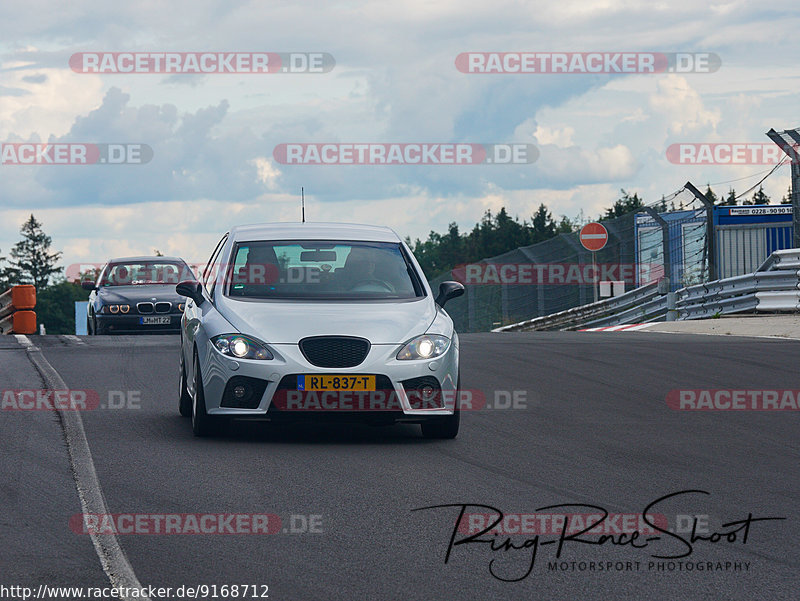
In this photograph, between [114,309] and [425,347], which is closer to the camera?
[425,347]

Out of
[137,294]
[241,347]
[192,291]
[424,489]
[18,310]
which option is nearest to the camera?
[424,489]

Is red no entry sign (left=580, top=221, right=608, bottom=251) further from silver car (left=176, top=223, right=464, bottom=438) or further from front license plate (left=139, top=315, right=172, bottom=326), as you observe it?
silver car (left=176, top=223, right=464, bottom=438)

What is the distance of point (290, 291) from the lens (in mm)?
9500

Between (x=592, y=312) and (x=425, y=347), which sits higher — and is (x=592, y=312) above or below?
below

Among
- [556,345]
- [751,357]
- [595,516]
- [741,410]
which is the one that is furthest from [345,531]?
[556,345]

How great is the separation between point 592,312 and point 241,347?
20811 millimetres

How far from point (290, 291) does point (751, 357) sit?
291 inches

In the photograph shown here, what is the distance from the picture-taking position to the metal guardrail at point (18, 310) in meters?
24.2

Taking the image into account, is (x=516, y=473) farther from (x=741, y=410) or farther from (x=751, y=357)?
(x=751, y=357)

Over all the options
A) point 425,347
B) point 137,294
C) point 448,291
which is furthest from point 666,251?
point 425,347

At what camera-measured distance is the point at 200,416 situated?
29.3ft

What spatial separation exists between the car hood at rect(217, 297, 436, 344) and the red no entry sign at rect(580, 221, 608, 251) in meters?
19.4

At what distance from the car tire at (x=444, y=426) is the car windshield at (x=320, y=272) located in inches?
40.4

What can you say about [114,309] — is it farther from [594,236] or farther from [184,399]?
[594,236]
